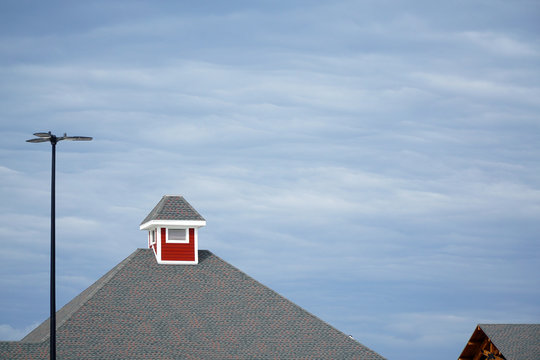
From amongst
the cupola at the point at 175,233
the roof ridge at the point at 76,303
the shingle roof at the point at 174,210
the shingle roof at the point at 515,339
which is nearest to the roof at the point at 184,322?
the roof ridge at the point at 76,303

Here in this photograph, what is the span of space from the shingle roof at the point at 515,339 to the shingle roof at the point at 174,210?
789 inches

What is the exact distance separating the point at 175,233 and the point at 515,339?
74.0ft

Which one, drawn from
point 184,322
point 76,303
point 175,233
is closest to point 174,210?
point 175,233

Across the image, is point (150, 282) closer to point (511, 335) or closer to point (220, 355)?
point (220, 355)

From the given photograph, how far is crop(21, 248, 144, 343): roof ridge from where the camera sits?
1849 inches

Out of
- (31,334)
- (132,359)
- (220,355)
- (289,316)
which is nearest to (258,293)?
(289,316)

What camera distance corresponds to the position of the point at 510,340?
181 ft

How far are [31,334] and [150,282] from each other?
9.75 m

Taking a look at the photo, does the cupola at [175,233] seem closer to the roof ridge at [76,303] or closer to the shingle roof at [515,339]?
the roof ridge at [76,303]

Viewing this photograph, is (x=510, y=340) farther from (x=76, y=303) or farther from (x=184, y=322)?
(x=76, y=303)

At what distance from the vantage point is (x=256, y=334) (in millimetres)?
46094

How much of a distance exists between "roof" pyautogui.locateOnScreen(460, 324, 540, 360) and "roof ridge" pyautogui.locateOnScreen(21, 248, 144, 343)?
22.3m

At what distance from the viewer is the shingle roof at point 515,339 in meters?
54.0

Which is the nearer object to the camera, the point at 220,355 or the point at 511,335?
the point at 220,355
